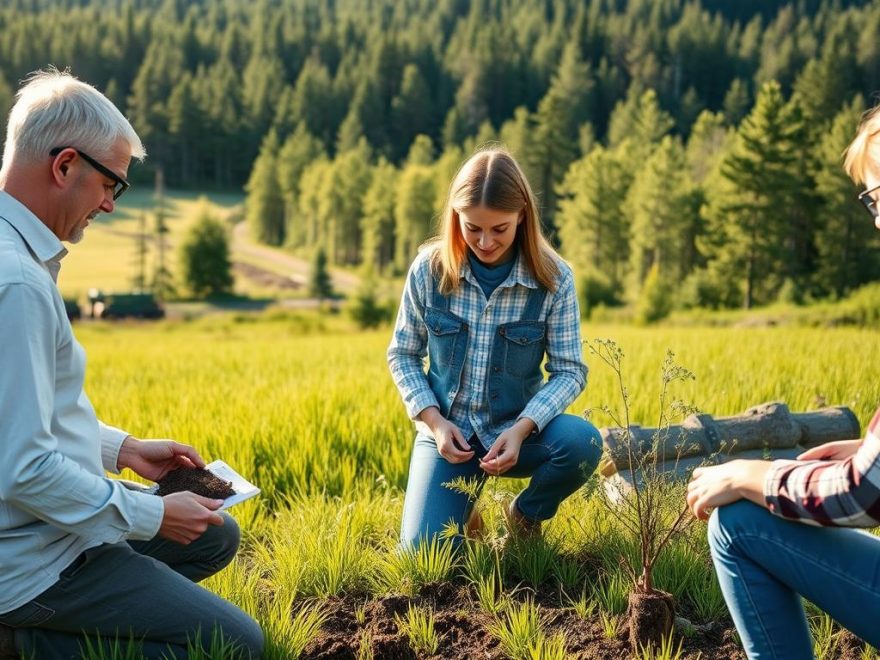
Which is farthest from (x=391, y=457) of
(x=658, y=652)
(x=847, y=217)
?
(x=847, y=217)

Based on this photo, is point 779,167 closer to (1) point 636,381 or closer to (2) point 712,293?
(2) point 712,293

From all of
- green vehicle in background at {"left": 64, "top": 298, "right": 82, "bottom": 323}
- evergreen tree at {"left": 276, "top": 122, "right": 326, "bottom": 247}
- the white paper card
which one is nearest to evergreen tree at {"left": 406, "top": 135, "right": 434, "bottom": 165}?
evergreen tree at {"left": 276, "top": 122, "right": 326, "bottom": 247}

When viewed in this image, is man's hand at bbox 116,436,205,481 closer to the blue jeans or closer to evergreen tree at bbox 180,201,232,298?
the blue jeans

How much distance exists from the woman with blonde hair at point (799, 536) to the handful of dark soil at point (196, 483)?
5.05ft

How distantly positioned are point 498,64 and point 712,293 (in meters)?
70.5

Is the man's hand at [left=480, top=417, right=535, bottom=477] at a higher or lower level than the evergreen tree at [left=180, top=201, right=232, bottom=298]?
higher

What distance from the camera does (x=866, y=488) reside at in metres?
1.92

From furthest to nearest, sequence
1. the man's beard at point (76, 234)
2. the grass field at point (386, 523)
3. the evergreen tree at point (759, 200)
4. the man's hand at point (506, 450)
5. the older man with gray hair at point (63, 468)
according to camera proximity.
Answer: the evergreen tree at point (759, 200) → the man's hand at point (506, 450) → the grass field at point (386, 523) → the man's beard at point (76, 234) → the older man with gray hair at point (63, 468)

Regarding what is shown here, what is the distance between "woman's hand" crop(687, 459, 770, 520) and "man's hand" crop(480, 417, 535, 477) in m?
1.05

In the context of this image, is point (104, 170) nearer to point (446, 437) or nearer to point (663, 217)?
point (446, 437)

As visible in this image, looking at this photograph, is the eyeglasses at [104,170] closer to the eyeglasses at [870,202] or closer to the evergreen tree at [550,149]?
the eyeglasses at [870,202]

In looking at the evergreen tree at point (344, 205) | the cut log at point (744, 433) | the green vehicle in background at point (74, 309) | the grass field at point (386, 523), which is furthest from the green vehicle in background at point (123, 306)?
the cut log at point (744, 433)

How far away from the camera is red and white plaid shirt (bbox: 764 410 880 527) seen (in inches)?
75.7

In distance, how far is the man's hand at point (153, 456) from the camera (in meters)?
2.99
